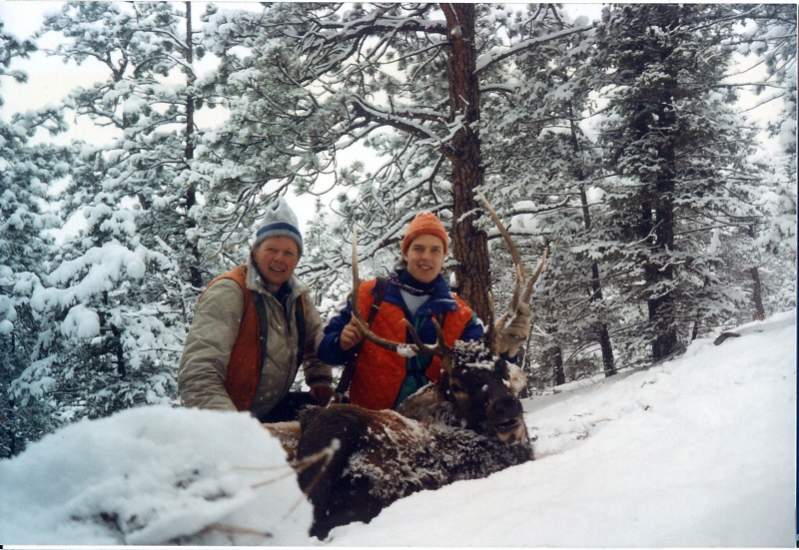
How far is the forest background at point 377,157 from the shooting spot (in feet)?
7.98

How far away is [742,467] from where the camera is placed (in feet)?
4.51

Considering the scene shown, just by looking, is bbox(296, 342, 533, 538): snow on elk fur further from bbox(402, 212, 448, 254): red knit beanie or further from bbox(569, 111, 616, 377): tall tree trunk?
bbox(569, 111, 616, 377): tall tree trunk

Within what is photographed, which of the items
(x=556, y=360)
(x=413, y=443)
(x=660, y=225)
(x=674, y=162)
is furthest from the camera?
(x=556, y=360)

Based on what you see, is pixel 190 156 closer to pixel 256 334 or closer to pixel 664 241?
pixel 256 334

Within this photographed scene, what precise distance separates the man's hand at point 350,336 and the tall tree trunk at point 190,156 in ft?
6.40

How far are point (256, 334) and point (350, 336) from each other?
53 centimetres

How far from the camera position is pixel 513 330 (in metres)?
2.66

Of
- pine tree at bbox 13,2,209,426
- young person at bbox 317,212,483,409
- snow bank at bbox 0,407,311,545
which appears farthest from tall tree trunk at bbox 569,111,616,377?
snow bank at bbox 0,407,311,545

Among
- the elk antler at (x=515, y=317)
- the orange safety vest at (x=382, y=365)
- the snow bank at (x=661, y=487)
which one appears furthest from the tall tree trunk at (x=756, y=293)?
the orange safety vest at (x=382, y=365)

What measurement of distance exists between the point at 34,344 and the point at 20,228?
564mm

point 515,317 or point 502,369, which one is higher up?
point 515,317

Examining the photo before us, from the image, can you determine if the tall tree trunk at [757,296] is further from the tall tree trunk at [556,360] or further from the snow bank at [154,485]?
the tall tree trunk at [556,360]

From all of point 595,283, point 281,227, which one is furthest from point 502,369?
point 595,283

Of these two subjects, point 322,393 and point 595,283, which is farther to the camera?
point 595,283
